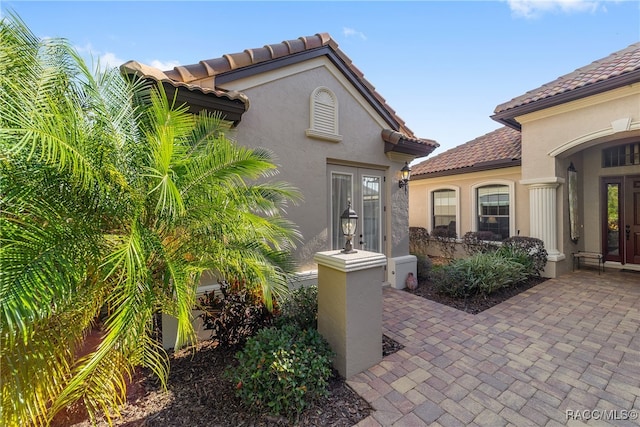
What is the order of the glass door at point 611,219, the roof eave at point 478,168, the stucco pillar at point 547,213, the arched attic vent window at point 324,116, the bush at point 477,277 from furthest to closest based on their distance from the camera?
the roof eave at point 478,168 < the glass door at point 611,219 < the stucco pillar at point 547,213 < the bush at point 477,277 < the arched attic vent window at point 324,116

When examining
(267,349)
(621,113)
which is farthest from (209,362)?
(621,113)

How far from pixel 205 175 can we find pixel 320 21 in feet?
19.3

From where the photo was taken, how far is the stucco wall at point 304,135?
486cm

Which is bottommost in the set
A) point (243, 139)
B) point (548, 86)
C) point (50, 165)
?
point (50, 165)

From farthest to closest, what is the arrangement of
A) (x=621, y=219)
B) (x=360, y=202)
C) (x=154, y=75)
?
(x=621, y=219), (x=360, y=202), (x=154, y=75)

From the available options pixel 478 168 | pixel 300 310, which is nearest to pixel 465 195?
pixel 478 168

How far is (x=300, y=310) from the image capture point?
156 inches

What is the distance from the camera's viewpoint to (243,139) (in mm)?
4625

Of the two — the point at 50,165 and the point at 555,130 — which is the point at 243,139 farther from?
the point at 555,130

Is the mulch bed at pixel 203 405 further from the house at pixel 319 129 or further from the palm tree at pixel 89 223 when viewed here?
the house at pixel 319 129

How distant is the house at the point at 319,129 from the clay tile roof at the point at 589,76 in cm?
368

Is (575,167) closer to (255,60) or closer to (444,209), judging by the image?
(444,209)

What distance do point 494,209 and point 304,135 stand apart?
30.0ft

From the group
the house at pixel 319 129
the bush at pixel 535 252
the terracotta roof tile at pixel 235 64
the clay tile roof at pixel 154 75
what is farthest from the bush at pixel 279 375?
the bush at pixel 535 252
